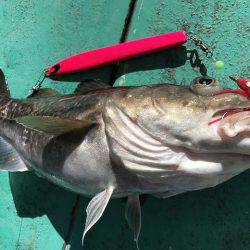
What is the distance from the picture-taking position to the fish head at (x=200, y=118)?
132 cm

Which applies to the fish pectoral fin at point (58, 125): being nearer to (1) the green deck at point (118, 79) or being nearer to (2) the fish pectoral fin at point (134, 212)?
(2) the fish pectoral fin at point (134, 212)

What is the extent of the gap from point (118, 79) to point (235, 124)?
850 millimetres

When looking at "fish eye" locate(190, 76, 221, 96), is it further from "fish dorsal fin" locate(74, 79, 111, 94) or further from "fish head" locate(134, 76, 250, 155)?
"fish dorsal fin" locate(74, 79, 111, 94)

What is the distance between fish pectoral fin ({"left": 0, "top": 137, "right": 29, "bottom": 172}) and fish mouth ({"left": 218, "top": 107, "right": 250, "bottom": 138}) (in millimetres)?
979

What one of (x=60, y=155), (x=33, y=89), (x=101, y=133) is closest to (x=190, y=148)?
(x=101, y=133)

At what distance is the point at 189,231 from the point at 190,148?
2.00ft

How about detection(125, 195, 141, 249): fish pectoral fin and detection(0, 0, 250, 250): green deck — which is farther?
detection(0, 0, 250, 250): green deck

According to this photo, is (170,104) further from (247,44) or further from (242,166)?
(247,44)

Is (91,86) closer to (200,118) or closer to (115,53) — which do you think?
(115,53)

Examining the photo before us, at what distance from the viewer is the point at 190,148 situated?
4.62 feet

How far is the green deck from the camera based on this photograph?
73.5 inches

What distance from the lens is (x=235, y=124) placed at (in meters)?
1.31

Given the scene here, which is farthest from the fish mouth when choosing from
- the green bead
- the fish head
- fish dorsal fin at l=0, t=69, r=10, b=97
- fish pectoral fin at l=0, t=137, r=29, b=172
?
fish dorsal fin at l=0, t=69, r=10, b=97

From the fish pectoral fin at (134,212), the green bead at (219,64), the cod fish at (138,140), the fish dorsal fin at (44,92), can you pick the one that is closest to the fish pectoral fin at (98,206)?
the cod fish at (138,140)
